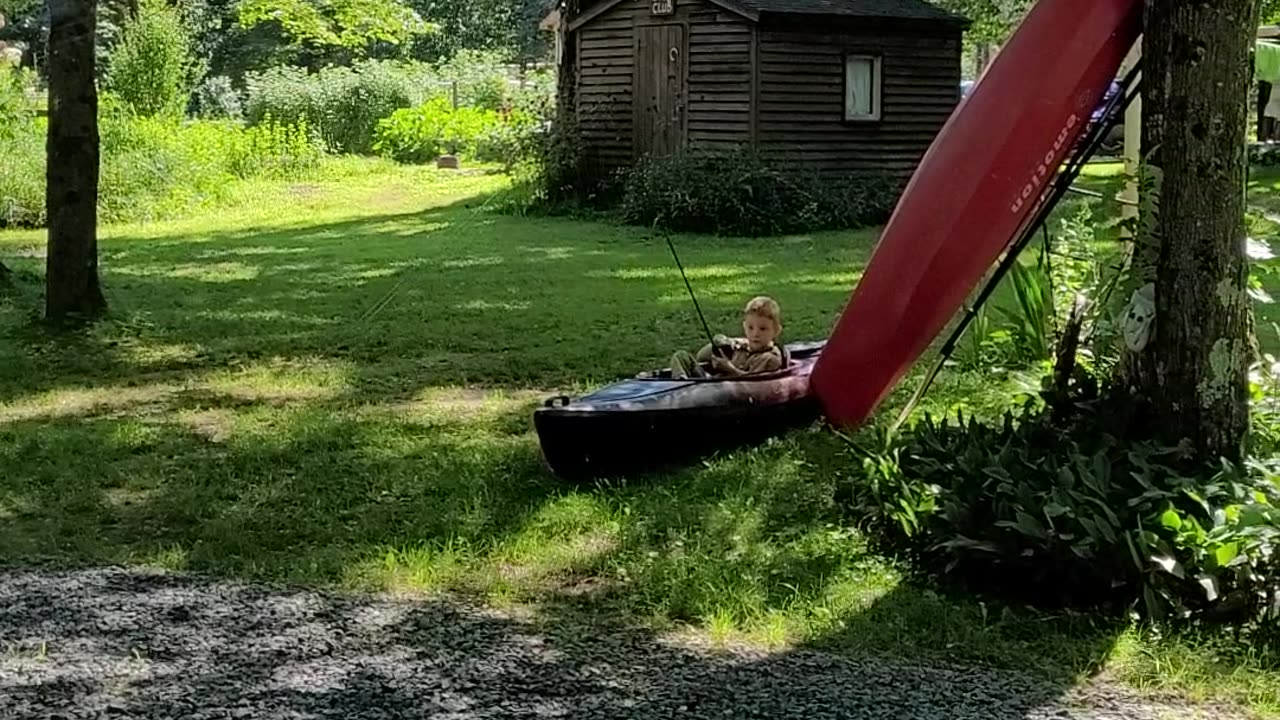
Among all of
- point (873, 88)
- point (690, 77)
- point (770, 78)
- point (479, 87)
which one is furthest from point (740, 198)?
point (479, 87)

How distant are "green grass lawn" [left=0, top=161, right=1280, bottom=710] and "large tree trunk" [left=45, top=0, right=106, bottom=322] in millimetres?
793

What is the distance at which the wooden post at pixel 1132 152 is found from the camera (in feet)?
19.4

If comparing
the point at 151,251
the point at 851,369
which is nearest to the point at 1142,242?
the point at 851,369

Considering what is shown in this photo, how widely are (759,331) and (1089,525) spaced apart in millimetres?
2681

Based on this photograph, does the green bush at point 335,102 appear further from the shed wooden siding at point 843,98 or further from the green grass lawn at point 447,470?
the green grass lawn at point 447,470

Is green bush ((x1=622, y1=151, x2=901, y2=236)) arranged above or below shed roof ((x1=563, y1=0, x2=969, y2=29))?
below

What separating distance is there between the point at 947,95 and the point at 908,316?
16.3 meters

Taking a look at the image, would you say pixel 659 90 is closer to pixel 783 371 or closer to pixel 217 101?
pixel 783 371

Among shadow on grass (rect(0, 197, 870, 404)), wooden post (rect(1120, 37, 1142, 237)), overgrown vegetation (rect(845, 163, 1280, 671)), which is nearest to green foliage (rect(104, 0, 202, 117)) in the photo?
shadow on grass (rect(0, 197, 870, 404))

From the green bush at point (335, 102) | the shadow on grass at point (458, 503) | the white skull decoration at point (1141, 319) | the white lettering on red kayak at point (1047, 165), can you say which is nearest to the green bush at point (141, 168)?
the green bush at point (335, 102)

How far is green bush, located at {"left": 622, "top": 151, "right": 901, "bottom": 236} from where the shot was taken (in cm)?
1827

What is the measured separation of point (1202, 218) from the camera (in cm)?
521

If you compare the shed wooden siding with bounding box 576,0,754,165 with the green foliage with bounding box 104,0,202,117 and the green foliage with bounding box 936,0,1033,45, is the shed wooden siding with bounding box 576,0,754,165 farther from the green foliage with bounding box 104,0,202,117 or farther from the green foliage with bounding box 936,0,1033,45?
the green foliage with bounding box 936,0,1033,45

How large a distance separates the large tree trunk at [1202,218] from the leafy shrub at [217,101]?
35.4 meters
